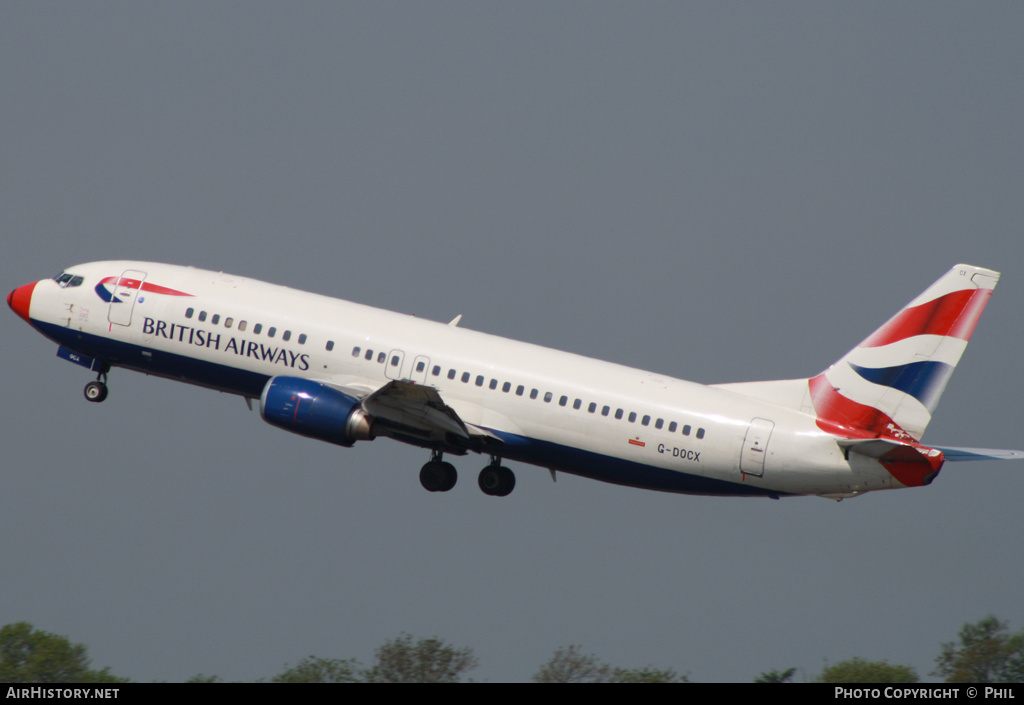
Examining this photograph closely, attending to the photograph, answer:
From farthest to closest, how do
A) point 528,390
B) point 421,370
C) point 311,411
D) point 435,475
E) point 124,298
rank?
point 124,298
point 435,475
point 421,370
point 528,390
point 311,411

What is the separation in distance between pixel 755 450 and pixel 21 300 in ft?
85.1

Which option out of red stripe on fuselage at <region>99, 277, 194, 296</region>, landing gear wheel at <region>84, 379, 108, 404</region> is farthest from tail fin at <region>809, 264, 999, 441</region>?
landing gear wheel at <region>84, 379, 108, 404</region>

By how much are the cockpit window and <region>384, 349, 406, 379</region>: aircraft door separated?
11743 mm

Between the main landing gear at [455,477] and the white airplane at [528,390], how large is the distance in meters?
0.05

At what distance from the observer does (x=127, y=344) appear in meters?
47.4

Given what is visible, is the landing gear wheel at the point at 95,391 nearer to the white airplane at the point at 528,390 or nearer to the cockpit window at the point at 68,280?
the white airplane at the point at 528,390

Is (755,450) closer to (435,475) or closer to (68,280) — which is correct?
(435,475)

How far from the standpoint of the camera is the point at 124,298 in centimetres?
4747

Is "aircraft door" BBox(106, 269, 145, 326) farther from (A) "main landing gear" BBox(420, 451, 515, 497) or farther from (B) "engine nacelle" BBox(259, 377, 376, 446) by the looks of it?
(A) "main landing gear" BBox(420, 451, 515, 497)

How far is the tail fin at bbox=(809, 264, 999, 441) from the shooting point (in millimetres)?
40938

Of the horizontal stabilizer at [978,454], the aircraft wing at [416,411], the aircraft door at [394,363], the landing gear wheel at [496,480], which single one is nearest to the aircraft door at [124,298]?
the aircraft wing at [416,411]

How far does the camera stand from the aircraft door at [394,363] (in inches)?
1751

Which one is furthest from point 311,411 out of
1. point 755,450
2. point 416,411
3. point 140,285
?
point 755,450

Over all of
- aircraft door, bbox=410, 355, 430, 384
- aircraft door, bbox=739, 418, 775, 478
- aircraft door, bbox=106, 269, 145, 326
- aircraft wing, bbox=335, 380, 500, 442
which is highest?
aircraft door, bbox=106, 269, 145, 326
